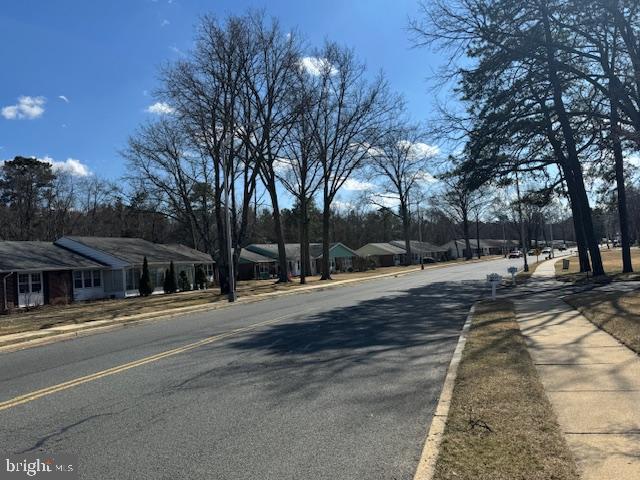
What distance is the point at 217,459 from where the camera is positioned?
512cm

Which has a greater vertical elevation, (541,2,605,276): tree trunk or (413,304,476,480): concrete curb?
(541,2,605,276): tree trunk

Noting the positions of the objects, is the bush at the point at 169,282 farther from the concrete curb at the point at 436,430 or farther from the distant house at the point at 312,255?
the concrete curb at the point at 436,430

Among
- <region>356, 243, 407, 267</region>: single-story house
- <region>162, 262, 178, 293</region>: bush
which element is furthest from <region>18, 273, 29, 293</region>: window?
<region>356, 243, 407, 267</region>: single-story house

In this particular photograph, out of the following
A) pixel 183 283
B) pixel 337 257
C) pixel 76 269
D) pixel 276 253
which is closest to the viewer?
pixel 76 269

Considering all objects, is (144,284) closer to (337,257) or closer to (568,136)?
(568,136)

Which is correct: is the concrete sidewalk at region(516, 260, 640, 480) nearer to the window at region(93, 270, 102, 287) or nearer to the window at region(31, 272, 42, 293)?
the window at region(31, 272, 42, 293)

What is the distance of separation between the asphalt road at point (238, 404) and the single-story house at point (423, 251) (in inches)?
3492

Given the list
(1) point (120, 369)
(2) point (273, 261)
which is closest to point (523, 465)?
(1) point (120, 369)

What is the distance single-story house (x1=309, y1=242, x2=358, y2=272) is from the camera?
257 feet

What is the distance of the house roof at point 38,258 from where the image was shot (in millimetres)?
30656

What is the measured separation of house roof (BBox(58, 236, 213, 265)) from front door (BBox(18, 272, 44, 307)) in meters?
6.59

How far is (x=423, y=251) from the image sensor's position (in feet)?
357

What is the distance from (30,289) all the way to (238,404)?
2834 cm

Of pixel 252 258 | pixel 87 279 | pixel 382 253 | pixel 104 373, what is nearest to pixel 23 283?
pixel 87 279
